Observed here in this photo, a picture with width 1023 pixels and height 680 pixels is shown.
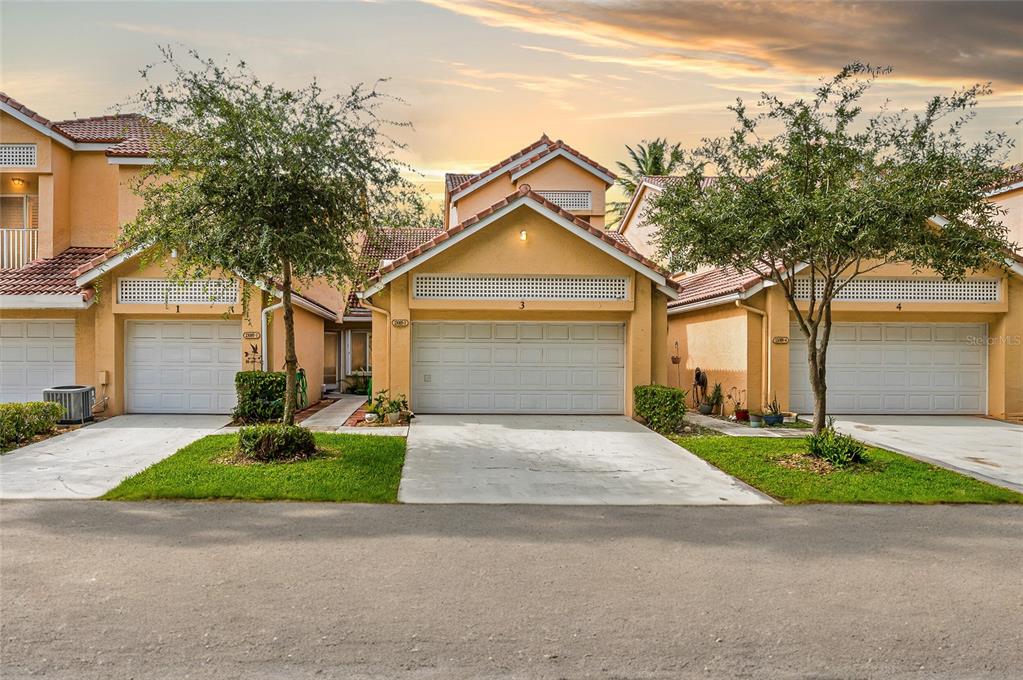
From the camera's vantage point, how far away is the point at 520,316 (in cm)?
1559

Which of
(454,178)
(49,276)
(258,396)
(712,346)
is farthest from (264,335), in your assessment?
(454,178)

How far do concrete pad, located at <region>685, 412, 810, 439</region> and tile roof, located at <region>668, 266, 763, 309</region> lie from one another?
9.76 ft

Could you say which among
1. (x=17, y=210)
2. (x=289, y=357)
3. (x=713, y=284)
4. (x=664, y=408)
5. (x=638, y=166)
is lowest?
(x=664, y=408)

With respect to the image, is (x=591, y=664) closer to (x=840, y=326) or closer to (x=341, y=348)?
(x=840, y=326)

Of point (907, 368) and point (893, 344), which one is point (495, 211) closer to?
point (893, 344)

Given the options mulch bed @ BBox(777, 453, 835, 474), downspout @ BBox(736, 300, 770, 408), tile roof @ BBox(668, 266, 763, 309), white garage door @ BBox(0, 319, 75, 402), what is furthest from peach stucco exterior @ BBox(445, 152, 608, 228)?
mulch bed @ BBox(777, 453, 835, 474)

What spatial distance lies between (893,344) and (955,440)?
407 centimetres

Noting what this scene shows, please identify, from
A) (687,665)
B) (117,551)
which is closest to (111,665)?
(117,551)

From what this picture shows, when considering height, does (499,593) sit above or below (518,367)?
below

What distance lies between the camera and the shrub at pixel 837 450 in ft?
32.6

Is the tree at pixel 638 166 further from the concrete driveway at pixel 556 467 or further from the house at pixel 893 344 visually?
the concrete driveway at pixel 556 467

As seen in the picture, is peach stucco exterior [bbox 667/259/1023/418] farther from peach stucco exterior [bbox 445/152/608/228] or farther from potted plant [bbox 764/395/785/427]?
peach stucco exterior [bbox 445/152/608/228]

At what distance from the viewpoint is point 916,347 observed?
53.8 feet

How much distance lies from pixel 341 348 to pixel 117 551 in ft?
61.4
